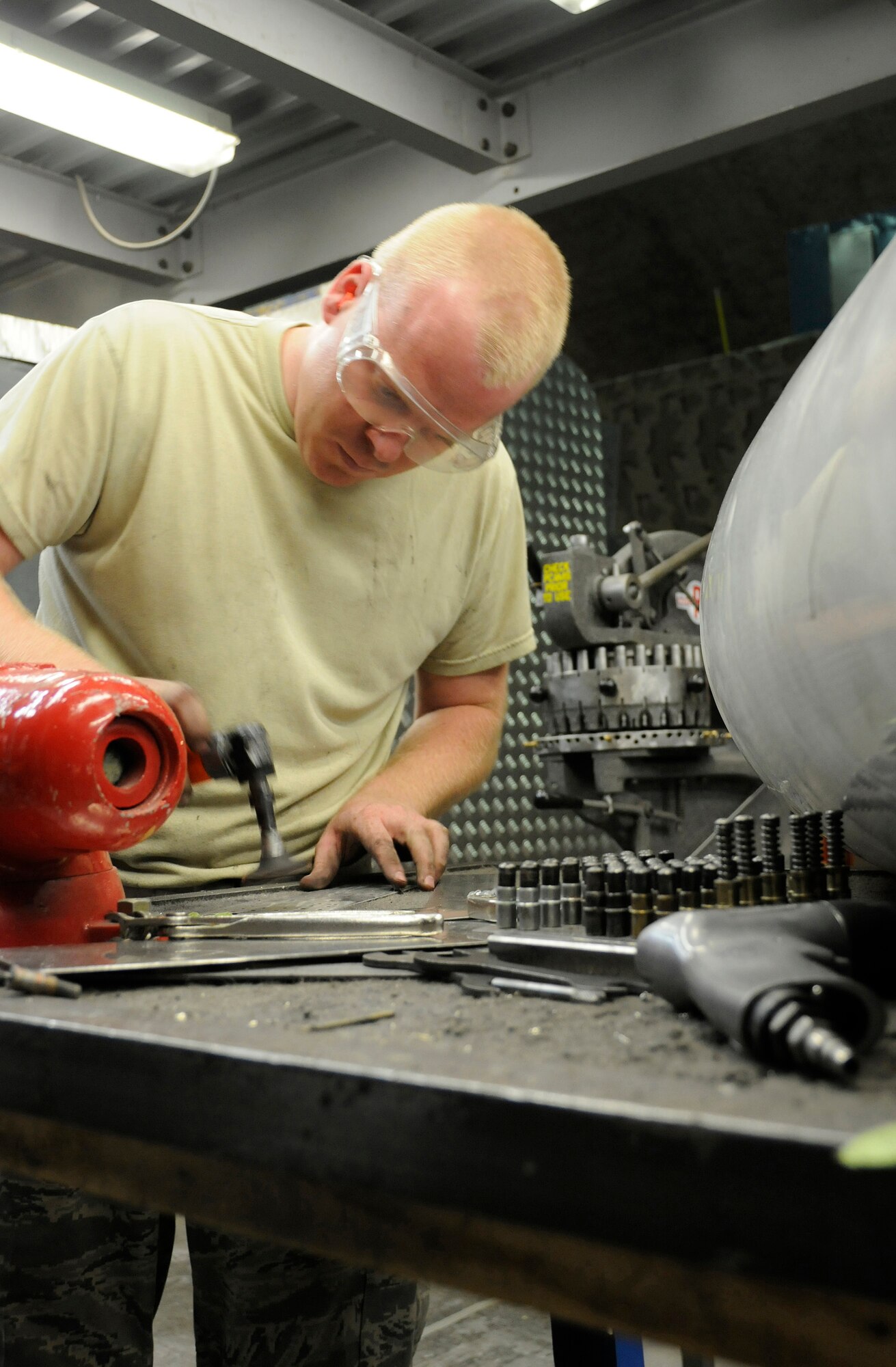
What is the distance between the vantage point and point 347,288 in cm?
152

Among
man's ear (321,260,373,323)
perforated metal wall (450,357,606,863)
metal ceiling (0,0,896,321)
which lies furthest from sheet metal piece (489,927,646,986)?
metal ceiling (0,0,896,321)

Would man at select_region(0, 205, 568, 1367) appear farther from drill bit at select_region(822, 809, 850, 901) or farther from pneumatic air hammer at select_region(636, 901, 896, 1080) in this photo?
pneumatic air hammer at select_region(636, 901, 896, 1080)

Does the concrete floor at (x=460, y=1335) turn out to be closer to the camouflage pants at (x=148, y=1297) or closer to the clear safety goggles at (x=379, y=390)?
the camouflage pants at (x=148, y=1297)

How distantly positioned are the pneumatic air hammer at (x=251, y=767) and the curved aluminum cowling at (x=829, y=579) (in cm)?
56

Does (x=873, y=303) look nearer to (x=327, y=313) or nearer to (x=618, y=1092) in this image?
(x=618, y=1092)

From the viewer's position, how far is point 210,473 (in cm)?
155

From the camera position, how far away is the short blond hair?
4.58 ft

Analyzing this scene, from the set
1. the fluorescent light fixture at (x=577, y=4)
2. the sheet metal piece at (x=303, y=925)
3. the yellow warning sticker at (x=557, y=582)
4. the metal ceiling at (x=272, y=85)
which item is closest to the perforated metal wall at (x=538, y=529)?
the yellow warning sticker at (x=557, y=582)

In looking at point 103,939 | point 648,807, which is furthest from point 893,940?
point 648,807

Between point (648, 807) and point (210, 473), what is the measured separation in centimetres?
115

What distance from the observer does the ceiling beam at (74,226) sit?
319cm

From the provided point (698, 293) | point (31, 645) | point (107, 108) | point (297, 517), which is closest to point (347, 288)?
point (297, 517)

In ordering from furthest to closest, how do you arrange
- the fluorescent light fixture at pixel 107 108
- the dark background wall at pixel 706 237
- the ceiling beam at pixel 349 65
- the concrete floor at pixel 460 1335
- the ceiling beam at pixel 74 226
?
the dark background wall at pixel 706 237 → the ceiling beam at pixel 74 226 → the fluorescent light fixture at pixel 107 108 → the ceiling beam at pixel 349 65 → the concrete floor at pixel 460 1335

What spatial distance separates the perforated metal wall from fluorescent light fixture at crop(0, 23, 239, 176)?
1054 millimetres
